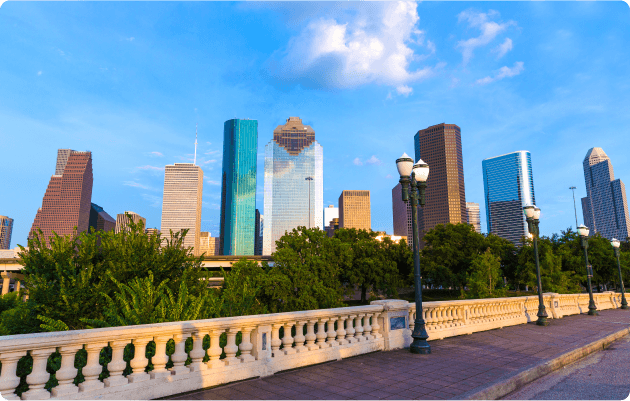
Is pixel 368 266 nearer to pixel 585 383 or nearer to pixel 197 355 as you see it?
pixel 585 383

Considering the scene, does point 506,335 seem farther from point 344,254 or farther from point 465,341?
point 344,254

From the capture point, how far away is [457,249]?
191 ft

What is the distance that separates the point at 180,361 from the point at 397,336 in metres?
5.68

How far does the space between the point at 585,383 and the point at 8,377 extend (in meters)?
8.63

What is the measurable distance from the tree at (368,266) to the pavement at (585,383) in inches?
1586

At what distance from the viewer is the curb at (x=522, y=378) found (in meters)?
→ 5.35

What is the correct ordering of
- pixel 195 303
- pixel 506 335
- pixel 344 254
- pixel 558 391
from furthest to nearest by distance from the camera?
1. pixel 344 254
2. pixel 506 335
3. pixel 195 303
4. pixel 558 391

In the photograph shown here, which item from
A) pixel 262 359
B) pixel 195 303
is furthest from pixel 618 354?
pixel 195 303

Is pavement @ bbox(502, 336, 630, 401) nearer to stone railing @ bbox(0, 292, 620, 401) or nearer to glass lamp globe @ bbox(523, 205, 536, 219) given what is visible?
stone railing @ bbox(0, 292, 620, 401)

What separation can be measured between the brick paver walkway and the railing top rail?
0.91m

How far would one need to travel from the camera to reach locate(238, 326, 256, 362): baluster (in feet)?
20.6

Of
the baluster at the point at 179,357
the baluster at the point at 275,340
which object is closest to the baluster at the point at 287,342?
the baluster at the point at 275,340

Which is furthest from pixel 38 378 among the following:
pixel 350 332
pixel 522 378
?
pixel 522 378

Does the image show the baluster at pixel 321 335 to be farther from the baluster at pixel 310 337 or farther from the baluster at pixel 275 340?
the baluster at pixel 275 340
